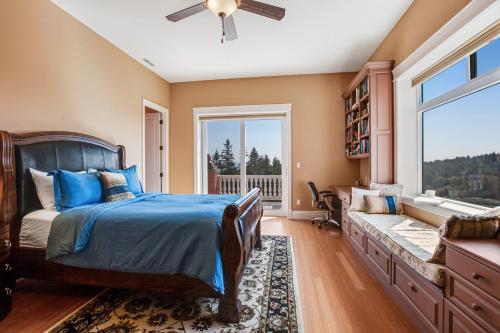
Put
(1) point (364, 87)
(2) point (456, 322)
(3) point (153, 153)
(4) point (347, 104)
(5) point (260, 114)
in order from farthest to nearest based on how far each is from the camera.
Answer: (3) point (153, 153), (5) point (260, 114), (4) point (347, 104), (1) point (364, 87), (2) point (456, 322)

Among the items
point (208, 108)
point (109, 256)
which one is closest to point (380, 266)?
point (109, 256)

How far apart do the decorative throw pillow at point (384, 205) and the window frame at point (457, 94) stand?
43 cm

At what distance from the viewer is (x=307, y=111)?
489 centimetres

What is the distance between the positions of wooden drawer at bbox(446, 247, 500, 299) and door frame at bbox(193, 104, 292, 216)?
361cm

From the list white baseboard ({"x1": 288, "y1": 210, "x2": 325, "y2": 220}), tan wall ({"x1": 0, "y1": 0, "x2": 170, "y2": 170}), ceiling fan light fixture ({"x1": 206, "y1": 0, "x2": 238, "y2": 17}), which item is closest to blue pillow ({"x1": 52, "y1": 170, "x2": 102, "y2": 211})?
tan wall ({"x1": 0, "y1": 0, "x2": 170, "y2": 170})

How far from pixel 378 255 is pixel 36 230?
3.09m

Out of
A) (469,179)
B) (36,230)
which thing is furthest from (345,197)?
(36,230)

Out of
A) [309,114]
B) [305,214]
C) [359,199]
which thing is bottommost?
[305,214]

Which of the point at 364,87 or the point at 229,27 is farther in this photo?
the point at 364,87

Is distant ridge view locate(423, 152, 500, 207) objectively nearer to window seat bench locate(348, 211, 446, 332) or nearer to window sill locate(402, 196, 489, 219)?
window sill locate(402, 196, 489, 219)

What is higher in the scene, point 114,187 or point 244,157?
point 244,157

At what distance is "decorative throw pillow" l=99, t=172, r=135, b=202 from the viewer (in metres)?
2.64

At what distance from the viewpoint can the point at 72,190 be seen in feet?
7.36

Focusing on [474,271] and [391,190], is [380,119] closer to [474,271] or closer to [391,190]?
[391,190]
